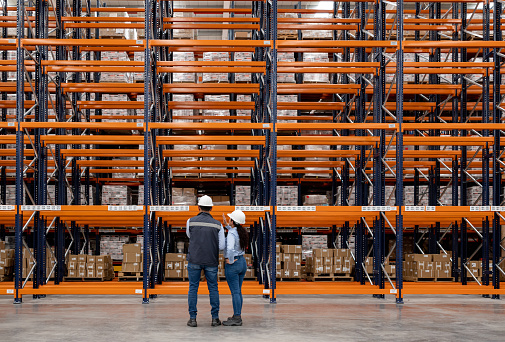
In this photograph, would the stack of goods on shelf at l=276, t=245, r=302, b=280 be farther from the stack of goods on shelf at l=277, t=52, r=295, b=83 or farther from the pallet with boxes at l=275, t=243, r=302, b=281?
the stack of goods on shelf at l=277, t=52, r=295, b=83

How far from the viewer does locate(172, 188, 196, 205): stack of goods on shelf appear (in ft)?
50.3

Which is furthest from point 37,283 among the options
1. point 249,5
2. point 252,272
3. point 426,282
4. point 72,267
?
point 249,5

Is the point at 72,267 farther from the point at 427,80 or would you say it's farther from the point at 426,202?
the point at 427,80

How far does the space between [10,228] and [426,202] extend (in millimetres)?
11694

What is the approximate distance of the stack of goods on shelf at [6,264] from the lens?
42.9 ft

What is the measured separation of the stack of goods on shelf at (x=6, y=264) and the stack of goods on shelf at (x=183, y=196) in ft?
13.9

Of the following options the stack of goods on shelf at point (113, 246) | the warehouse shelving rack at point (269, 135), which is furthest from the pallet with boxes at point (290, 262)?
the stack of goods on shelf at point (113, 246)

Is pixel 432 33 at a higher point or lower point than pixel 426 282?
higher

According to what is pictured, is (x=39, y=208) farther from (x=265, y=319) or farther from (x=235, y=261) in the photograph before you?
(x=265, y=319)

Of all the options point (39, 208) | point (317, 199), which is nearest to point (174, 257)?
point (39, 208)

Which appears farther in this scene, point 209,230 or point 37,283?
point 37,283

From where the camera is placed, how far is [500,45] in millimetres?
11469

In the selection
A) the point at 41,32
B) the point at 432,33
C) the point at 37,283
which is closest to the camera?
the point at 37,283

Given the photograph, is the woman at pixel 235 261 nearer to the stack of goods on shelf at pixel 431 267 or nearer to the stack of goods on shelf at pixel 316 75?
the stack of goods on shelf at pixel 431 267
